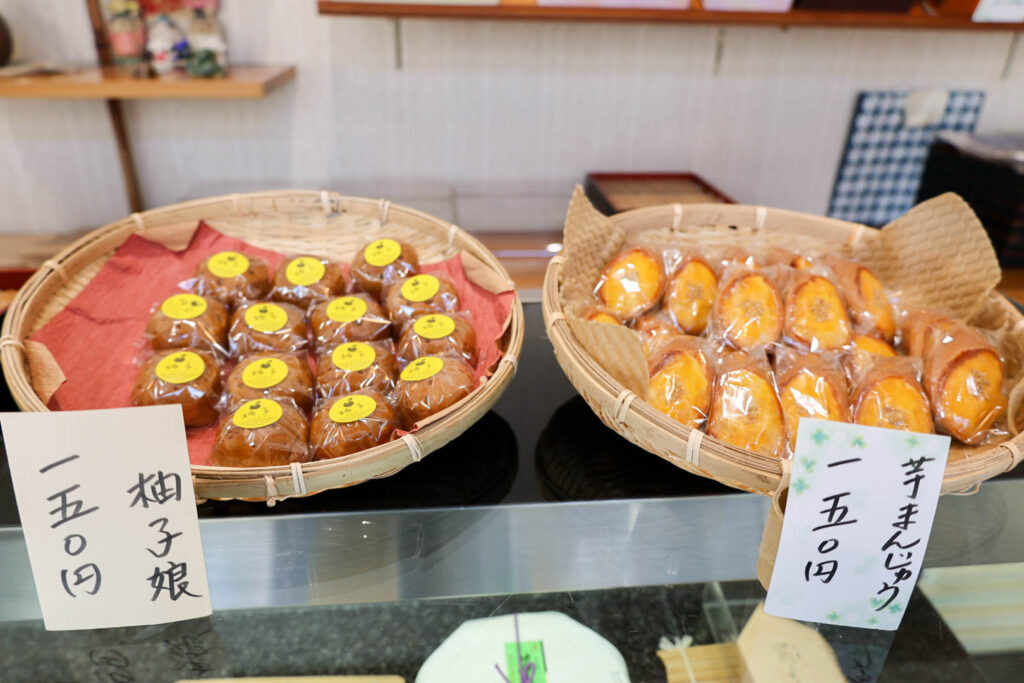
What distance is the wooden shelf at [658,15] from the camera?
1720 mm

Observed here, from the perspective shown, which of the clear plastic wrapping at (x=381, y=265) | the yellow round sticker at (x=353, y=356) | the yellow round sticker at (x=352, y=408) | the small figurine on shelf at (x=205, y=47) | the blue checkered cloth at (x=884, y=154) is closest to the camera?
the yellow round sticker at (x=352, y=408)

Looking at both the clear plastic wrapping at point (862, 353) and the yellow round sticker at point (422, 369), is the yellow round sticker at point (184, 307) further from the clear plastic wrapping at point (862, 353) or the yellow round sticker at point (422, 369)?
the clear plastic wrapping at point (862, 353)

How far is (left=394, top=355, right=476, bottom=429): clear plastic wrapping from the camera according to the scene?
825 millimetres

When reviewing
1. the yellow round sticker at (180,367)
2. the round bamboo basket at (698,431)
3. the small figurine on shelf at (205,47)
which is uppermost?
the small figurine on shelf at (205,47)

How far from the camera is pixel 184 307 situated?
39.9 inches

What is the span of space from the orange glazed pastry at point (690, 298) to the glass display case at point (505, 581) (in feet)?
0.86

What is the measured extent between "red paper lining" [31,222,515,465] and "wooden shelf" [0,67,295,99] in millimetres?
726

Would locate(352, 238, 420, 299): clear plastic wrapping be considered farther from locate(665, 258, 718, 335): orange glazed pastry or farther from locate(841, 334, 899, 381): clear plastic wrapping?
locate(841, 334, 899, 381): clear plastic wrapping

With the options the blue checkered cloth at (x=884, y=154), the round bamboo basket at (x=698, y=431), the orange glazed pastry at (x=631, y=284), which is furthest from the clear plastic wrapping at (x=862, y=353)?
the blue checkered cloth at (x=884, y=154)

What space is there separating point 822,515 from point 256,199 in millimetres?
1075

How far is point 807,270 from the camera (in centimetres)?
106

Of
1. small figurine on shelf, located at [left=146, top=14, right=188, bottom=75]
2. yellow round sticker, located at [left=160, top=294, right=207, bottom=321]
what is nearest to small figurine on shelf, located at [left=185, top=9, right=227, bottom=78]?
small figurine on shelf, located at [left=146, top=14, right=188, bottom=75]

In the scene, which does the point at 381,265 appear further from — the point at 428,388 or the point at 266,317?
the point at 428,388

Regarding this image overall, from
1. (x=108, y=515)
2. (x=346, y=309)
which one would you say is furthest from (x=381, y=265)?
(x=108, y=515)
